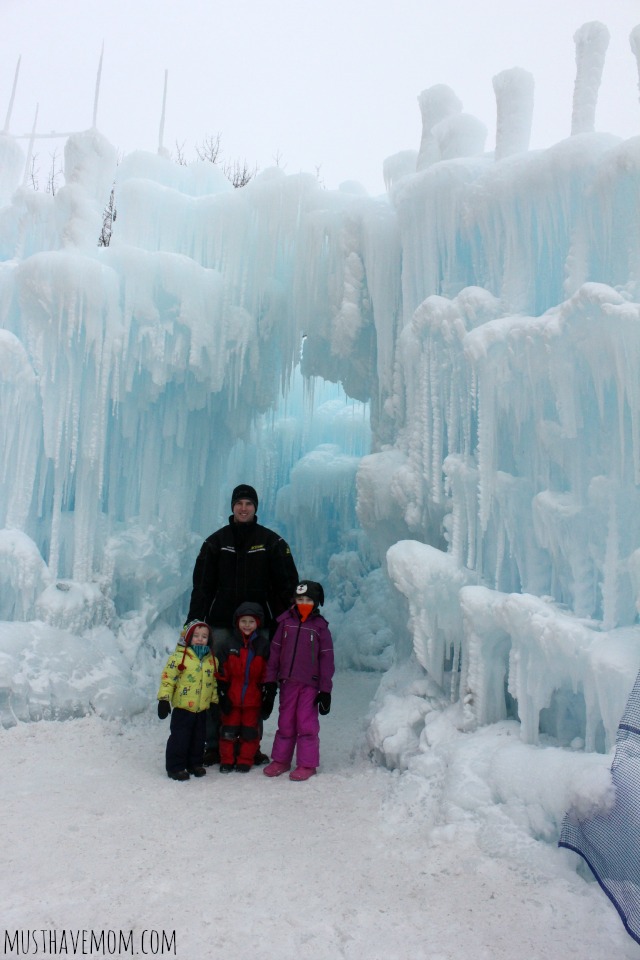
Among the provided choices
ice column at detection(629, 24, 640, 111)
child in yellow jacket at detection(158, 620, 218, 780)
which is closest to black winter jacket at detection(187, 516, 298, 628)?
child in yellow jacket at detection(158, 620, 218, 780)

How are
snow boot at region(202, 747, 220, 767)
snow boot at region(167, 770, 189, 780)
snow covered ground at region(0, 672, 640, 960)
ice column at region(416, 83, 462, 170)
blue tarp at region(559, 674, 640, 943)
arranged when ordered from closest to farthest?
blue tarp at region(559, 674, 640, 943) → snow covered ground at region(0, 672, 640, 960) → snow boot at region(167, 770, 189, 780) → snow boot at region(202, 747, 220, 767) → ice column at region(416, 83, 462, 170)

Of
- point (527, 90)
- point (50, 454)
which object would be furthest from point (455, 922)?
point (527, 90)

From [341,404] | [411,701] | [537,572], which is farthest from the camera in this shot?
[341,404]

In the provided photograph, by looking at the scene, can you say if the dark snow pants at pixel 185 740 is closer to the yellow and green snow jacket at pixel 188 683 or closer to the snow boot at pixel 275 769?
the yellow and green snow jacket at pixel 188 683

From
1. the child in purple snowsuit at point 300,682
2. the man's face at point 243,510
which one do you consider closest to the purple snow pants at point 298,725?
the child in purple snowsuit at point 300,682

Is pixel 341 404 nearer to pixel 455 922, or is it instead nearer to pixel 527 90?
pixel 527 90

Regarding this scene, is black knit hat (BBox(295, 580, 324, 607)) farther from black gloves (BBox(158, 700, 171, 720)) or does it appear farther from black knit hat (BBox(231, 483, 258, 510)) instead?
black gloves (BBox(158, 700, 171, 720))

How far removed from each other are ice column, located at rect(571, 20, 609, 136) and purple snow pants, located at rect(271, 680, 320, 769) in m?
4.80

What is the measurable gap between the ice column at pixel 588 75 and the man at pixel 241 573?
3.95 meters

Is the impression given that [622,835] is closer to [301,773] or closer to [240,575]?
[301,773]

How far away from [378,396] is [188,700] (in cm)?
432

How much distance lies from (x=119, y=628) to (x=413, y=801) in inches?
179

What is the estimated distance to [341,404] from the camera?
12.5 meters

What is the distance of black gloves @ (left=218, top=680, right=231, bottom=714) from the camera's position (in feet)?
17.2
